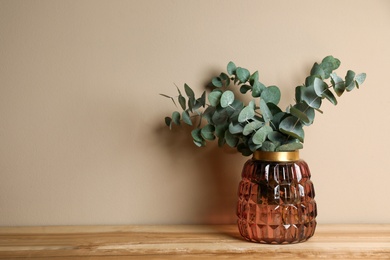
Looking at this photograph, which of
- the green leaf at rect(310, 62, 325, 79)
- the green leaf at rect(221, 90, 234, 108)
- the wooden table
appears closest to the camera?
the wooden table

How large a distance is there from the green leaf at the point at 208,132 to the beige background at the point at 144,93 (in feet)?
0.43

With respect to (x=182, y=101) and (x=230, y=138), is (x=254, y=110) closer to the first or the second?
(x=230, y=138)

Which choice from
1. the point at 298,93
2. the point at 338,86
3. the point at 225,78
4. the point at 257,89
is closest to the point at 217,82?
the point at 225,78

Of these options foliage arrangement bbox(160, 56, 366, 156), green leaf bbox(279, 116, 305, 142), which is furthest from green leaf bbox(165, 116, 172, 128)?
green leaf bbox(279, 116, 305, 142)

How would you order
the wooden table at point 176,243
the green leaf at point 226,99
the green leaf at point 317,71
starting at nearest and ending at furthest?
the wooden table at point 176,243 → the green leaf at point 226,99 → the green leaf at point 317,71

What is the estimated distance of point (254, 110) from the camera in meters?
1.23

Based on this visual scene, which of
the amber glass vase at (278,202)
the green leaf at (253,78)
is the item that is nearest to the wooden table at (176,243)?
the amber glass vase at (278,202)

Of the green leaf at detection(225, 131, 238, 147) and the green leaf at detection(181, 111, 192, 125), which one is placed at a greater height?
the green leaf at detection(181, 111, 192, 125)

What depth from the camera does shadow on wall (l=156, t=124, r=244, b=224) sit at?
4.60 ft

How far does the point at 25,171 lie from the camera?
1.39 m

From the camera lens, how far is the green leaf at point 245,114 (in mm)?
1166

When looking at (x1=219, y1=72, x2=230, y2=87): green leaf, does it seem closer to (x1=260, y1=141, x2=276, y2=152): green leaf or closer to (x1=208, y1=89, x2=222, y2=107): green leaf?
(x1=208, y1=89, x2=222, y2=107): green leaf

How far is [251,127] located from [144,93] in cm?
38

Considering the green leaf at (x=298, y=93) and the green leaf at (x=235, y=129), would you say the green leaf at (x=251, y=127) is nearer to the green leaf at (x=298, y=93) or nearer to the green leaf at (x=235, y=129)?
the green leaf at (x=235, y=129)
